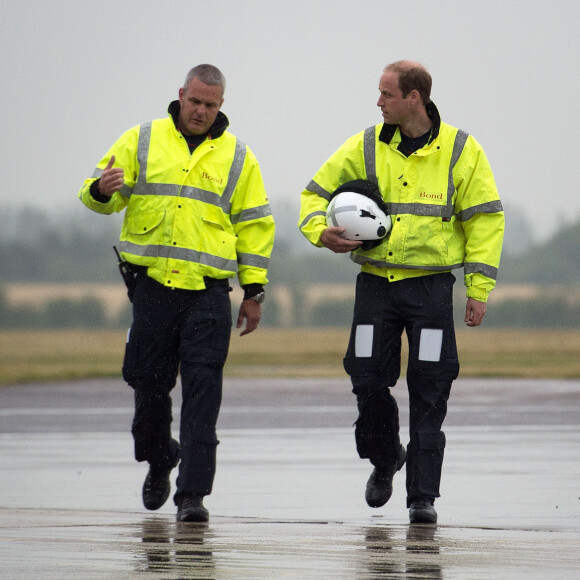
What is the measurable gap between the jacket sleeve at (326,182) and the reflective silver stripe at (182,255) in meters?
0.42

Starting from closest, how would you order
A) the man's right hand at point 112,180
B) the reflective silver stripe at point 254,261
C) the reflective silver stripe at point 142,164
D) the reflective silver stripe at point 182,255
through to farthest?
the man's right hand at point 112,180 → the reflective silver stripe at point 182,255 → the reflective silver stripe at point 142,164 → the reflective silver stripe at point 254,261

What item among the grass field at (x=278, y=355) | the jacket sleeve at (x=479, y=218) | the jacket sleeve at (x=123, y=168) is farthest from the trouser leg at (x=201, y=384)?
the grass field at (x=278, y=355)

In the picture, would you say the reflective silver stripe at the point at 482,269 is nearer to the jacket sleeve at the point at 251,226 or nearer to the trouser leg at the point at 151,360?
the jacket sleeve at the point at 251,226

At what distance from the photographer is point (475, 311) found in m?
7.53

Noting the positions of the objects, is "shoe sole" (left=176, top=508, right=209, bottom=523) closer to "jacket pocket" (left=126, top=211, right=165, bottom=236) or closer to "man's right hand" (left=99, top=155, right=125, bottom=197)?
"jacket pocket" (left=126, top=211, right=165, bottom=236)

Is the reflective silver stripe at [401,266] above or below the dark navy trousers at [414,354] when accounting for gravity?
above

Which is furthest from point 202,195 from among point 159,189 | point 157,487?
point 157,487

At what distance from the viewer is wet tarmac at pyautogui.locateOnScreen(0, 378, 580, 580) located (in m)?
5.29

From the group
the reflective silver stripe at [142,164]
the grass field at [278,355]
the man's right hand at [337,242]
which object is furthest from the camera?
the grass field at [278,355]

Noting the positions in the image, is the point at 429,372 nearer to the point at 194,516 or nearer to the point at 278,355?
the point at 194,516

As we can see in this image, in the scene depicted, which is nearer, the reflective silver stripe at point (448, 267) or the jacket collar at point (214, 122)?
the reflective silver stripe at point (448, 267)

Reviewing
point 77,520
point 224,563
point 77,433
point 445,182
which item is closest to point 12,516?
point 77,520

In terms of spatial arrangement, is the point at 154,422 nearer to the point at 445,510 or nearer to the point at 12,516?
the point at 12,516

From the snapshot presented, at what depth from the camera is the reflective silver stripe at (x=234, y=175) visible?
25.1 ft
